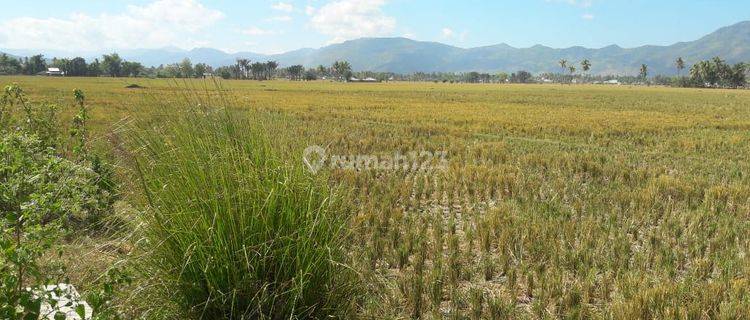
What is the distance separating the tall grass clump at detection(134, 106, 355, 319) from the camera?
9.12 ft

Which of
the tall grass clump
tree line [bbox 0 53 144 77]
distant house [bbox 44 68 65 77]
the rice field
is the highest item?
tree line [bbox 0 53 144 77]

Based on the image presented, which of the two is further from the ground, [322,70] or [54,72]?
[322,70]

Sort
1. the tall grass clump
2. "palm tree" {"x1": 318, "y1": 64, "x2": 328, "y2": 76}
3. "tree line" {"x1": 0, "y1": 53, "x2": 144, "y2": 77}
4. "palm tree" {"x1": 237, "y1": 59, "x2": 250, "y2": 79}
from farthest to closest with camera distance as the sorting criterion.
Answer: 1. "palm tree" {"x1": 318, "y1": 64, "x2": 328, "y2": 76}
2. "tree line" {"x1": 0, "y1": 53, "x2": 144, "y2": 77}
3. "palm tree" {"x1": 237, "y1": 59, "x2": 250, "y2": 79}
4. the tall grass clump

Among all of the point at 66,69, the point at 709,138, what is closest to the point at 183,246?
the point at 709,138

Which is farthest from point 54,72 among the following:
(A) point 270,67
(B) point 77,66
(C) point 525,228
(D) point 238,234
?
(D) point 238,234

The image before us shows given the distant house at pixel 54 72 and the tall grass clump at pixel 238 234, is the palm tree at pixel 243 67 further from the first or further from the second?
the tall grass clump at pixel 238 234

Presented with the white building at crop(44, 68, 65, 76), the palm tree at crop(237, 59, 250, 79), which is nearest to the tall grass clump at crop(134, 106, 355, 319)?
the palm tree at crop(237, 59, 250, 79)

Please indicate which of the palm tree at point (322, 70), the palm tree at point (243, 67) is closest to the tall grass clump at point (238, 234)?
the palm tree at point (243, 67)

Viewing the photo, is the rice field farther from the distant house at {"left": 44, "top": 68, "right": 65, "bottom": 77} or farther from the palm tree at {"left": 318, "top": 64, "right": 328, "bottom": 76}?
the palm tree at {"left": 318, "top": 64, "right": 328, "bottom": 76}

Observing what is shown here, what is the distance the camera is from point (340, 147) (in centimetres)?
1306

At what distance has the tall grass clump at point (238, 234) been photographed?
278 centimetres

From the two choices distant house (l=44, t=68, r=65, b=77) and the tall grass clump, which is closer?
the tall grass clump

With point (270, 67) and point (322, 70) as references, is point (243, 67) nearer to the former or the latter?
point (270, 67)

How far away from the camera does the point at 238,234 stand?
281cm
